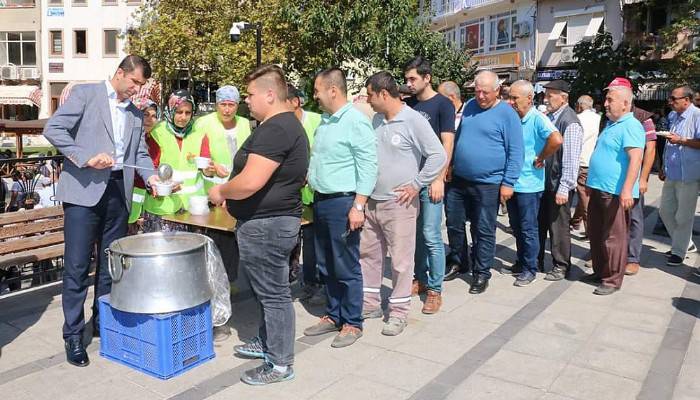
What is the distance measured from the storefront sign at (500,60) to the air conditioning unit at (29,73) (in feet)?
90.3

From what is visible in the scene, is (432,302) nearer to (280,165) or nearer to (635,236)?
(280,165)

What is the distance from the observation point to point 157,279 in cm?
372

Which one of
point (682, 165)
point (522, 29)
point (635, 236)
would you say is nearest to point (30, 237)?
point (635, 236)

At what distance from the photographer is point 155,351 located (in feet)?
12.6

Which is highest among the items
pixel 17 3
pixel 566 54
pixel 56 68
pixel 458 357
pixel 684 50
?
pixel 17 3

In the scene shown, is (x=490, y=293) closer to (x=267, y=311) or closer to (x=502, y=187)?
(x=502, y=187)

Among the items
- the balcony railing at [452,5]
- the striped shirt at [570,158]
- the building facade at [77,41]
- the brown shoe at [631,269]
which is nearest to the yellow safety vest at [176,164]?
the striped shirt at [570,158]

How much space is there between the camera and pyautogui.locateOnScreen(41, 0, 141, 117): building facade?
134 ft

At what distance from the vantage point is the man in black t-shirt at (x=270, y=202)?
11.6 ft

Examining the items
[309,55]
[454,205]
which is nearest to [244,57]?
[309,55]

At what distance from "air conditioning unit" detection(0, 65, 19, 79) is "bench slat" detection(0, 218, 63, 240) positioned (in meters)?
40.1

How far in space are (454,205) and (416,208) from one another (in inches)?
46.9

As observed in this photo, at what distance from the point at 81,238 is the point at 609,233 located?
4.44 m

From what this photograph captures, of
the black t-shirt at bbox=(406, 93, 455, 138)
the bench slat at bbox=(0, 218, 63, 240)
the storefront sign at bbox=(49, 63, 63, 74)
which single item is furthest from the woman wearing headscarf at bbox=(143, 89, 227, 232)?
the storefront sign at bbox=(49, 63, 63, 74)
